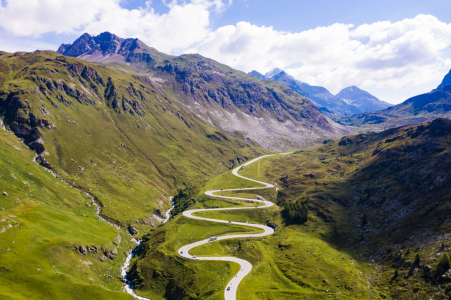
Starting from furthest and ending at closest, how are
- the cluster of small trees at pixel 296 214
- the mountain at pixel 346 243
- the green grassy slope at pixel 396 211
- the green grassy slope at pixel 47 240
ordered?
1. the cluster of small trees at pixel 296 214
2. the mountain at pixel 346 243
3. the green grassy slope at pixel 47 240
4. the green grassy slope at pixel 396 211

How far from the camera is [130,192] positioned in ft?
626

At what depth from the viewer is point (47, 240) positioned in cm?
9531

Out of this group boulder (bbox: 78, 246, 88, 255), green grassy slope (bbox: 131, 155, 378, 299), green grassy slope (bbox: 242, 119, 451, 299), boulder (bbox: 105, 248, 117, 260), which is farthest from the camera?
boulder (bbox: 105, 248, 117, 260)

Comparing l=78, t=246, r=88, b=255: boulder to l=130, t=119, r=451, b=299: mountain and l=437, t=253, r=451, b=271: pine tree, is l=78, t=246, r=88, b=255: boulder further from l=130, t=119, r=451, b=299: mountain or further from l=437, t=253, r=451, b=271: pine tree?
l=437, t=253, r=451, b=271: pine tree

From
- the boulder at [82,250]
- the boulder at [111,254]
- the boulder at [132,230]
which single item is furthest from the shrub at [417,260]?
the boulder at [132,230]

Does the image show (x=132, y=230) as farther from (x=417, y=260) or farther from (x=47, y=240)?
(x=417, y=260)

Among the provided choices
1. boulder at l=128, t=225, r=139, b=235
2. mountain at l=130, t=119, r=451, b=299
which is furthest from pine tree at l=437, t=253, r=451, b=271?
boulder at l=128, t=225, r=139, b=235

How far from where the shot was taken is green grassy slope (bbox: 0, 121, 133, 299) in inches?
3026

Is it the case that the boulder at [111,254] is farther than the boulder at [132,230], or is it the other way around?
the boulder at [132,230]

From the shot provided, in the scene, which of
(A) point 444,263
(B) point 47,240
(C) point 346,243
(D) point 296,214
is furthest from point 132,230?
(A) point 444,263

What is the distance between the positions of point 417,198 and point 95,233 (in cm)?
17382

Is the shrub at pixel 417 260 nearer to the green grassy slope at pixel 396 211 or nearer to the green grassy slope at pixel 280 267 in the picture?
the green grassy slope at pixel 396 211

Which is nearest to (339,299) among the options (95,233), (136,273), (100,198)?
(136,273)

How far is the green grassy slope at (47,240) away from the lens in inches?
3026
